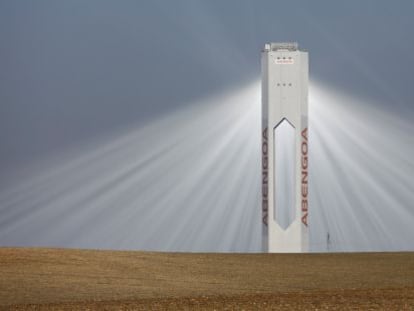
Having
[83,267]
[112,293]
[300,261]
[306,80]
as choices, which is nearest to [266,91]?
[306,80]

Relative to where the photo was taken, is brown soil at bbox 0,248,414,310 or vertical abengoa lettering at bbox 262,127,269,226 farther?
vertical abengoa lettering at bbox 262,127,269,226

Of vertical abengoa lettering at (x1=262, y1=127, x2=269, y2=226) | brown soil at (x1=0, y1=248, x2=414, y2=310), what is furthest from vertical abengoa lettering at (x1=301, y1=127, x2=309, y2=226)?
brown soil at (x1=0, y1=248, x2=414, y2=310)

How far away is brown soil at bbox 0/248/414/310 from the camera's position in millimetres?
21672

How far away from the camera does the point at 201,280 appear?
28625 mm

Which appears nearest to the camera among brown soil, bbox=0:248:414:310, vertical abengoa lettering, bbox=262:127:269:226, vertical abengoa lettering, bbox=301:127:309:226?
brown soil, bbox=0:248:414:310

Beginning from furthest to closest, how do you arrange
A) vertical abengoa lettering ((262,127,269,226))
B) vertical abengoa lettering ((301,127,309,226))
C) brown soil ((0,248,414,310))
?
1. vertical abengoa lettering ((301,127,309,226))
2. vertical abengoa lettering ((262,127,269,226))
3. brown soil ((0,248,414,310))

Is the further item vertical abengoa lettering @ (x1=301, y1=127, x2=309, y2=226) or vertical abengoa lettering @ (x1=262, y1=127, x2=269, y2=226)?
vertical abengoa lettering @ (x1=301, y1=127, x2=309, y2=226)

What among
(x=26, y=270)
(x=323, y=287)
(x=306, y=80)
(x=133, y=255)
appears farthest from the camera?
(x=306, y=80)

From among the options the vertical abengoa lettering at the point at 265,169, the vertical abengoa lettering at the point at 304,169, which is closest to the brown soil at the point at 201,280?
the vertical abengoa lettering at the point at 265,169

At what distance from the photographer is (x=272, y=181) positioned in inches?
1715

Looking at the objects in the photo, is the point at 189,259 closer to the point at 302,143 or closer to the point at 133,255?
the point at 133,255

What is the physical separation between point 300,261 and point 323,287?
25.7ft

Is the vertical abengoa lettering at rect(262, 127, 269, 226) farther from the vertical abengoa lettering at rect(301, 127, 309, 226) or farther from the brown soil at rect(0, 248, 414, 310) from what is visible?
the brown soil at rect(0, 248, 414, 310)

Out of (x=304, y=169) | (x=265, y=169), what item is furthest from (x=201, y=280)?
(x=304, y=169)
